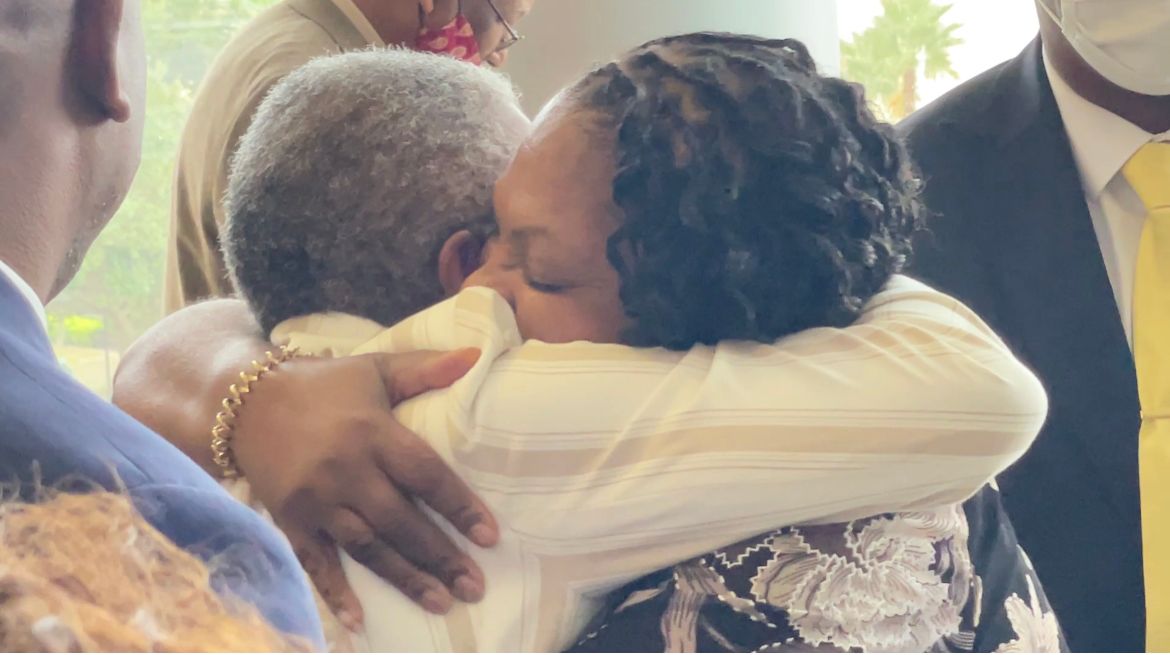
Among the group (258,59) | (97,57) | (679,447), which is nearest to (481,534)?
(679,447)

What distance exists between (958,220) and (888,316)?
2.10 ft

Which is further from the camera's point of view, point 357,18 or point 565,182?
point 357,18

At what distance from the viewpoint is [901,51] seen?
2053mm

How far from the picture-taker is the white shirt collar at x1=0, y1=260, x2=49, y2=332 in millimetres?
627

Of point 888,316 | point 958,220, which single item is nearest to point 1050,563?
point 958,220

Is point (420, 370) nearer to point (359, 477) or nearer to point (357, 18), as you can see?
point (359, 477)

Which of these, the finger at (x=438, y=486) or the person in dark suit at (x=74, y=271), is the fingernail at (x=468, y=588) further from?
the person in dark suit at (x=74, y=271)

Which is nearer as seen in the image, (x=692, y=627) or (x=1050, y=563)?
(x=692, y=627)

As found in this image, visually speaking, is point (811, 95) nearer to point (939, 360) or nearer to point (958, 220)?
point (939, 360)

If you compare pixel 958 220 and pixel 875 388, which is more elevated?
pixel 875 388

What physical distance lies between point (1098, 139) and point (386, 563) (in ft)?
3.40

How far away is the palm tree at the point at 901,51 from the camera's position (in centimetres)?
201

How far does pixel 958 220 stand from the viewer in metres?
1.39

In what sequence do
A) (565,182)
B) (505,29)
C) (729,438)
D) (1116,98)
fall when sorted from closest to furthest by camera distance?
(729,438) → (565,182) → (1116,98) → (505,29)
